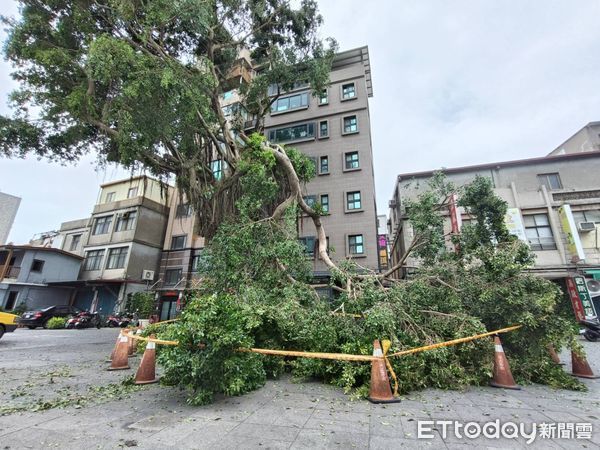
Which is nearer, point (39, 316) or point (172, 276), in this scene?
point (39, 316)

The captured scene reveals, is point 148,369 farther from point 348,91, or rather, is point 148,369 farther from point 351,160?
point 348,91

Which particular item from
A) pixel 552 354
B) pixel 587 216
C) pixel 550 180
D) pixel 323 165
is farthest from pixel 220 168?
pixel 587 216

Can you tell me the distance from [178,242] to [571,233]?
88.6 feet

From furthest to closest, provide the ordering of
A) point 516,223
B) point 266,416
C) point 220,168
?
point 516,223 → point 220,168 → point 266,416

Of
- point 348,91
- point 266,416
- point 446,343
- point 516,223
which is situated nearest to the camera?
point 266,416

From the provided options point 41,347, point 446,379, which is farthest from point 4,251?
point 446,379

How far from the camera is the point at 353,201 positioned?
56.9ft

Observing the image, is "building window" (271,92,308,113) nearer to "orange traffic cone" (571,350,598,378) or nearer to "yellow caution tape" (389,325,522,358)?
"yellow caution tape" (389,325,522,358)

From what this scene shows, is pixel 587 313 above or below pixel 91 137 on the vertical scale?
below

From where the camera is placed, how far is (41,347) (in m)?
9.82

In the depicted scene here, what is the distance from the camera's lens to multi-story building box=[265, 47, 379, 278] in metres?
16.6

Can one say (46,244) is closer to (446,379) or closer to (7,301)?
(7,301)

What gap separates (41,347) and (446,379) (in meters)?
12.7

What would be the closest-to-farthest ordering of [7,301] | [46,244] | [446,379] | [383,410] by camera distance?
[383,410] → [446,379] → [7,301] → [46,244]
